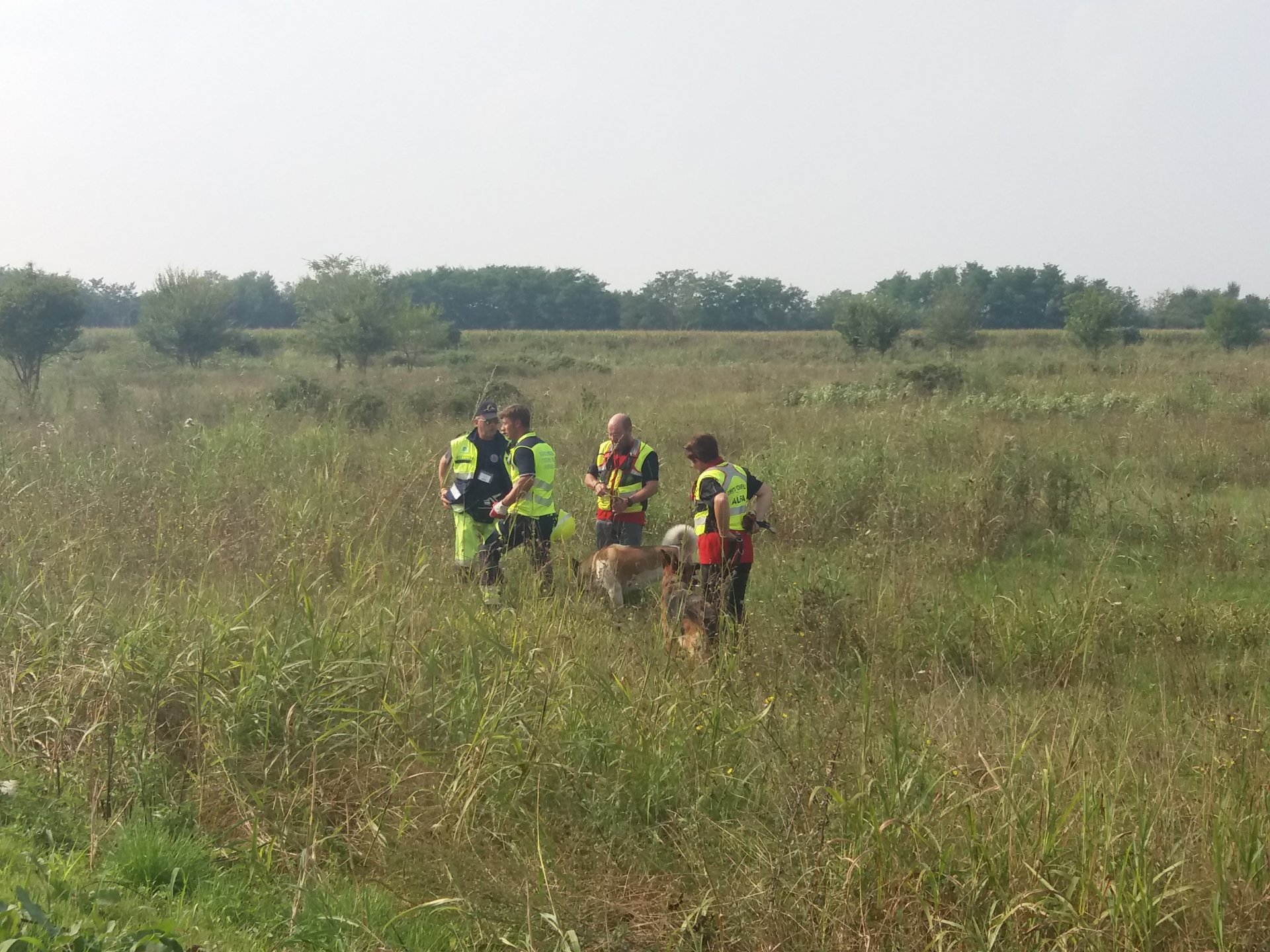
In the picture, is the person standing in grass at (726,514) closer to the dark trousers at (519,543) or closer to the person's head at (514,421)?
the dark trousers at (519,543)

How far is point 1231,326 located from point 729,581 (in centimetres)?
4528

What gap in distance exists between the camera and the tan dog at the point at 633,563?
679 centimetres

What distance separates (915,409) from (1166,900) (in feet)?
47.4

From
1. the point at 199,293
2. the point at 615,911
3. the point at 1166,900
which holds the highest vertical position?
the point at 199,293

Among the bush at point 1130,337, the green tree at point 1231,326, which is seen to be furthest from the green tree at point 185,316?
the green tree at point 1231,326

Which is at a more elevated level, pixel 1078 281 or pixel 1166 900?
pixel 1078 281

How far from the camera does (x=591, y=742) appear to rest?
4.09m

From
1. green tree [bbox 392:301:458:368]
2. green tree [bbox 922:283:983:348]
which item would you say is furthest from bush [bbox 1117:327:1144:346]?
green tree [bbox 392:301:458:368]

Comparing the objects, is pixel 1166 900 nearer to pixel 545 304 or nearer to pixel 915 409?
pixel 915 409

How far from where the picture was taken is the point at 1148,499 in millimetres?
10195

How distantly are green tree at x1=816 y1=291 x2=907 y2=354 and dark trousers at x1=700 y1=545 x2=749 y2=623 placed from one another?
31.9 meters

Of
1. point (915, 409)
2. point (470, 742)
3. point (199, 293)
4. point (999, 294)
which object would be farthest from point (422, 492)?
point (999, 294)

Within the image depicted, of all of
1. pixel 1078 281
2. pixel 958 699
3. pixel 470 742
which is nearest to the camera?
pixel 470 742

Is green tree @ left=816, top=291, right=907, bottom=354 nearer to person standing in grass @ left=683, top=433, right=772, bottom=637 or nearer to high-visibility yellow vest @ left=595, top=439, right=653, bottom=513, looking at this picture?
high-visibility yellow vest @ left=595, top=439, right=653, bottom=513
